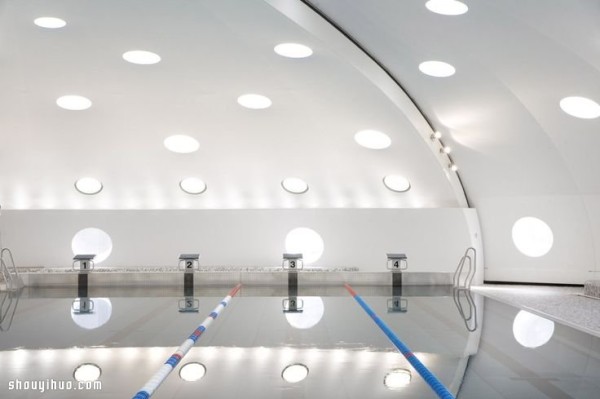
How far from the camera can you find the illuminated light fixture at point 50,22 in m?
13.9

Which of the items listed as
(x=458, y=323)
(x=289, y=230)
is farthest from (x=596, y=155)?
(x=289, y=230)

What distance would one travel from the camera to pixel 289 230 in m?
21.6

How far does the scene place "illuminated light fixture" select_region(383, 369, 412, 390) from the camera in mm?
7141

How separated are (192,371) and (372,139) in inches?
513

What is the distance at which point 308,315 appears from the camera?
1283cm

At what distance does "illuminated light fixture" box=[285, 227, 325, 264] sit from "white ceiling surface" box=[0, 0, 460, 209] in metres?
1.32

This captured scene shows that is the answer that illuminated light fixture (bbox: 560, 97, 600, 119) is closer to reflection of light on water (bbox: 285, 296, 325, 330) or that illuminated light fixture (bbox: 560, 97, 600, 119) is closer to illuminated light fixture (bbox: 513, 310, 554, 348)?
illuminated light fixture (bbox: 513, 310, 554, 348)

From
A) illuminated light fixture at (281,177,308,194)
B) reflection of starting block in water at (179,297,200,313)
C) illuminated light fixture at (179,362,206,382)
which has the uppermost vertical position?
illuminated light fixture at (281,177,308,194)

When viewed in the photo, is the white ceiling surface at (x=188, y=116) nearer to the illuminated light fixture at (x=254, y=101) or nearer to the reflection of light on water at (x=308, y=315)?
the illuminated light fixture at (x=254, y=101)

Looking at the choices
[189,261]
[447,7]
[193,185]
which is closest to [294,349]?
[447,7]

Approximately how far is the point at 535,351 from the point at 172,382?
480 cm

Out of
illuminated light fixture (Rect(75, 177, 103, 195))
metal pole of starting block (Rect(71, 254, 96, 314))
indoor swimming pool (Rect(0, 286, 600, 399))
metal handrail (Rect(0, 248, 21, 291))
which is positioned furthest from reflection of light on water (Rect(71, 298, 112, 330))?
illuminated light fixture (Rect(75, 177, 103, 195))

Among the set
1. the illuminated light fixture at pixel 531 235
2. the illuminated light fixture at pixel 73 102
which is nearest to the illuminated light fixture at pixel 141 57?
the illuminated light fixture at pixel 73 102

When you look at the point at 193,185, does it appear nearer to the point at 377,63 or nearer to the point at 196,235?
the point at 196,235
